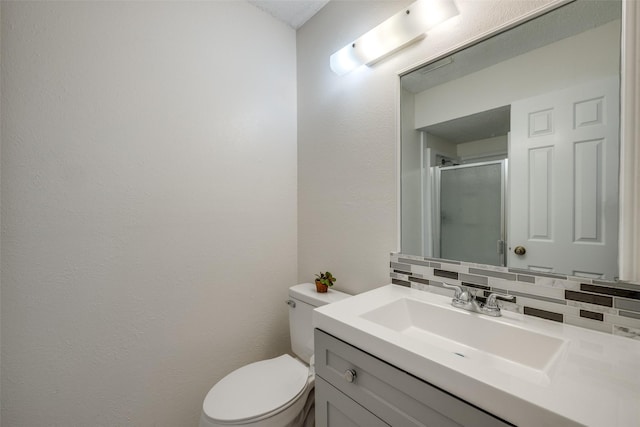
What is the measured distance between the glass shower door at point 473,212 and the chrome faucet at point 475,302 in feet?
0.38

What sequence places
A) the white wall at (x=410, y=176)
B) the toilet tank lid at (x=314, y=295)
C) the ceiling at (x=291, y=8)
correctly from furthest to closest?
the ceiling at (x=291, y=8) → the toilet tank lid at (x=314, y=295) → the white wall at (x=410, y=176)

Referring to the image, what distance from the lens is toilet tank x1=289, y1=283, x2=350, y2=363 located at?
1324 mm

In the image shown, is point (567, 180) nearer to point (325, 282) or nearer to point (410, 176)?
point (410, 176)

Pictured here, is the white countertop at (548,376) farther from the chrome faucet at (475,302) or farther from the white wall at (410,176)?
the white wall at (410,176)

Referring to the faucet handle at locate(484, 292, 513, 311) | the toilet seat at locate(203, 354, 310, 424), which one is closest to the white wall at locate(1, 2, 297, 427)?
the toilet seat at locate(203, 354, 310, 424)

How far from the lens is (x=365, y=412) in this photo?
0.71m

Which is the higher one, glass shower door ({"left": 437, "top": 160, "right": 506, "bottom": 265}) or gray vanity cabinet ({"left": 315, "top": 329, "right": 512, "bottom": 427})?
glass shower door ({"left": 437, "top": 160, "right": 506, "bottom": 265})

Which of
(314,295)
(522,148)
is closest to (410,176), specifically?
(522,148)

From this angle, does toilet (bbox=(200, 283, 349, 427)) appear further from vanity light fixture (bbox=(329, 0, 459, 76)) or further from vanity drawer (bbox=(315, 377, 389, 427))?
vanity light fixture (bbox=(329, 0, 459, 76))

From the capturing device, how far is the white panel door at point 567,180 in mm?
715

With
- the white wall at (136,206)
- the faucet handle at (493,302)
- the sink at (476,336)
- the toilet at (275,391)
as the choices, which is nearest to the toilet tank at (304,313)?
the toilet at (275,391)

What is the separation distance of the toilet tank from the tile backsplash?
485mm

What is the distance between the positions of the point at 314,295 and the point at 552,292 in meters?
0.94

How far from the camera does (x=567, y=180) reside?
78 centimetres
